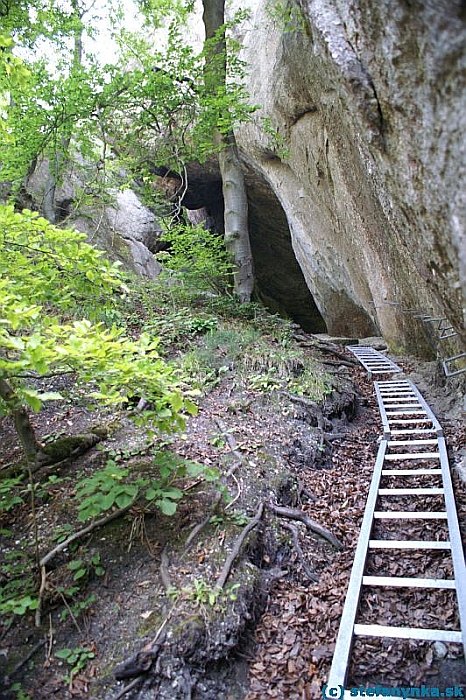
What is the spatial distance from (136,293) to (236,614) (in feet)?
24.7

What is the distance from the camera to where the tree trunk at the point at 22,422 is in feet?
12.5


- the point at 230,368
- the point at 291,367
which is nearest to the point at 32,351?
the point at 230,368

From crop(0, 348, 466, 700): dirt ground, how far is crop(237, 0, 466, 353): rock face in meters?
2.42

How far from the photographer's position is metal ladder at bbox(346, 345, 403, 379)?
950cm

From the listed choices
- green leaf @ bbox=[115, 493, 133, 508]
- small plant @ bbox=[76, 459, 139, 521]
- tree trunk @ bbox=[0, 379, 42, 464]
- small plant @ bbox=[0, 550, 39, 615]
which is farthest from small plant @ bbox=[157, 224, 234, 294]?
small plant @ bbox=[0, 550, 39, 615]

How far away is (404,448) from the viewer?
650 cm

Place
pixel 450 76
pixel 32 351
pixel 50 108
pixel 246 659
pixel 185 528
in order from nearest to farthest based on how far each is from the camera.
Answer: pixel 450 76
pixel 32 351
pixel 246 659
pixel 185 528
pixel 50 108

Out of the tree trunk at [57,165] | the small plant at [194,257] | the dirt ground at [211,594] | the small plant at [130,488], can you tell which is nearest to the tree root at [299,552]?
the dirt ground at [211,594]

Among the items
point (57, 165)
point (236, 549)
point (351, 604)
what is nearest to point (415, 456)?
point (351, 604)

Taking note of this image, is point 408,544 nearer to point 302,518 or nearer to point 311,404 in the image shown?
point 302,518

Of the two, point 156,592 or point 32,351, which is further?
point 156,592

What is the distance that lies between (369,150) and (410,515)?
3.47 meters

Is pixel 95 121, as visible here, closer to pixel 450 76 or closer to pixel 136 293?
pixel 136 293

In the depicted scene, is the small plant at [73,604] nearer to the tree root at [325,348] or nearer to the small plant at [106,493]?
the small plant at [106,493]
